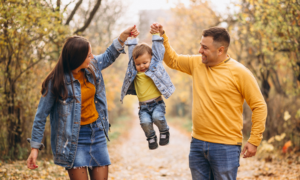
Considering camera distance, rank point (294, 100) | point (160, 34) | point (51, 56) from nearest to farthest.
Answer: point (160, 34) < point (51, 56) < point (294, 100)

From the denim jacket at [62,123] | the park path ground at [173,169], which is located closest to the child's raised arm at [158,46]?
the denim jacket at [62,123]

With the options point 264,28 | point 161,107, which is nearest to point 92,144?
point 161,107

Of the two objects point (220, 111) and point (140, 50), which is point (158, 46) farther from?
point (220, 111)

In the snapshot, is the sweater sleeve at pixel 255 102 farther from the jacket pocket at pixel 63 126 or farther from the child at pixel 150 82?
the jacket pocket at pixel 63 126

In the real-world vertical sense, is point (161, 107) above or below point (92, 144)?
above

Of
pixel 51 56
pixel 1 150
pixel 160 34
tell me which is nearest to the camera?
pixel 160 34

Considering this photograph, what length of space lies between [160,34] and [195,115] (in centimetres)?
114

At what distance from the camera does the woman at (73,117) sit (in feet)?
8.77

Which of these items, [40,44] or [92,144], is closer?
[92,144]

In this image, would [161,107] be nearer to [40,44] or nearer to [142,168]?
[40,44]

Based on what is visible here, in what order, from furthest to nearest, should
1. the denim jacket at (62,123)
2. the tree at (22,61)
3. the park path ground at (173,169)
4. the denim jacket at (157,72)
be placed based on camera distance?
the park path ground at (173,169) → the tree at (22,61) → the denim jacket at (157,72) → the denim jacket at (62,123)

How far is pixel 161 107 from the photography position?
3.45 meters

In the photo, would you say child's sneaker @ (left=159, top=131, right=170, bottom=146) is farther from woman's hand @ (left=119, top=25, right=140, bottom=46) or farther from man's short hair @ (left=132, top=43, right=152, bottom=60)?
woman's hand @ (left=119, top=25, right=140, bottom=46)

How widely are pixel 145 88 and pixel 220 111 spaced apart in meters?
1.05
